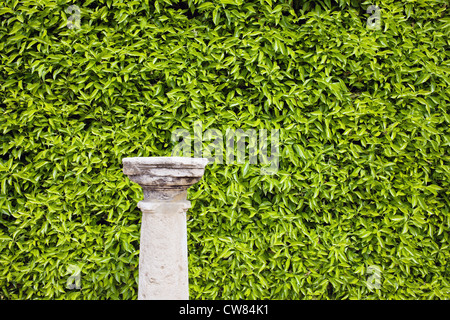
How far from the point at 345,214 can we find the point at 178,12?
6.72 feet

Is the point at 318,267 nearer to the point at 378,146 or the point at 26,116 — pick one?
the point at 378,146

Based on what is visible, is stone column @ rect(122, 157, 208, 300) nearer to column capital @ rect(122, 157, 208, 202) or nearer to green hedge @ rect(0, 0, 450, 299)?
column capital @ rect(122, 157, 208, 202)

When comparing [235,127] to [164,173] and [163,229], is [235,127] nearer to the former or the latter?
[164,173]

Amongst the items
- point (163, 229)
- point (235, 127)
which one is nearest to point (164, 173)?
point (163, 229)

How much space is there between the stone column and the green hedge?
701mm

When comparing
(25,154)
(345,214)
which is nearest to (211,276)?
(345,214)

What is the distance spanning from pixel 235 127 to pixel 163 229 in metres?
1.06

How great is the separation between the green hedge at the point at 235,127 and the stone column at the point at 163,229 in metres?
0.70

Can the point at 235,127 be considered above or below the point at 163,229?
above

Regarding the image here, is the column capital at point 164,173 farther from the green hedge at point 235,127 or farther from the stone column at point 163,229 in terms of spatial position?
the green hedge at point 235,127

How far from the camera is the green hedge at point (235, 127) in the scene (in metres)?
2.33

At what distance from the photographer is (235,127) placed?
7.74 ft

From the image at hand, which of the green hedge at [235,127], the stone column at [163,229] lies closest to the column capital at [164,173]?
the stone column at [163,229]

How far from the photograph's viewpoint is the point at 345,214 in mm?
2408
